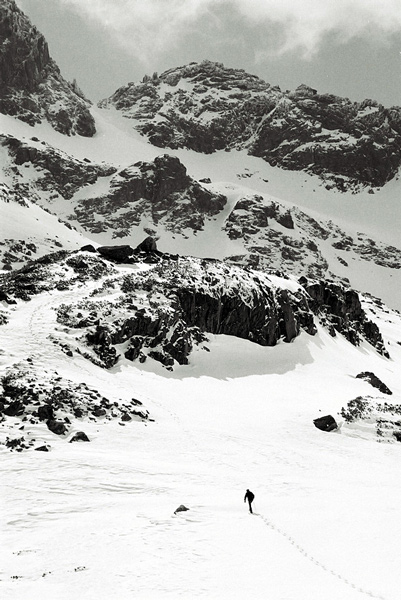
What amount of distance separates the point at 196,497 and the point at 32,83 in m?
194

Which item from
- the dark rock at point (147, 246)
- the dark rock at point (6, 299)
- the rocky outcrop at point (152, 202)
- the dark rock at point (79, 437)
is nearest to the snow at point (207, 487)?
the dark rock at point (79, 437)

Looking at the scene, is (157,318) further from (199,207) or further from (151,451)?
(199,207)

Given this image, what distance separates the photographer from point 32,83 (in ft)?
568

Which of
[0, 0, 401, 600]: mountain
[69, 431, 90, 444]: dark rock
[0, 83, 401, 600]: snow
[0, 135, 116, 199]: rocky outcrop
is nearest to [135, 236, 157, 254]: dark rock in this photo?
[0, 0, 401, 600]: mountain

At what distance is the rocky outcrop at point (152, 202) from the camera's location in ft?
397

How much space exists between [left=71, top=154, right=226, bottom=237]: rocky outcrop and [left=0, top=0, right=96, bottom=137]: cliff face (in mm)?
46764

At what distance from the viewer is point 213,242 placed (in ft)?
393

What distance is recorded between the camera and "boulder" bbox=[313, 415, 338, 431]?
2564cm

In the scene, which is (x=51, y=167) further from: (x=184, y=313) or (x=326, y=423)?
(x=326, y=423)

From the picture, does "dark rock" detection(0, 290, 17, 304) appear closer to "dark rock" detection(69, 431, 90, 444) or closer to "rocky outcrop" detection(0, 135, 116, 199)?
"dark rock" detection(69, 431, 90, 444)

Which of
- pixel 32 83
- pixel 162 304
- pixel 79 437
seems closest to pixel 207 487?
pixel 79 437

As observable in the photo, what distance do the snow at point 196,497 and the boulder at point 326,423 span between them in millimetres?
464

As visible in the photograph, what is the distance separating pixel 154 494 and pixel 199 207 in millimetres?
123874

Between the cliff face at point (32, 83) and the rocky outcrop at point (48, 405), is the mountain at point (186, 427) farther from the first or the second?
the cliff face at point (32, 83)
